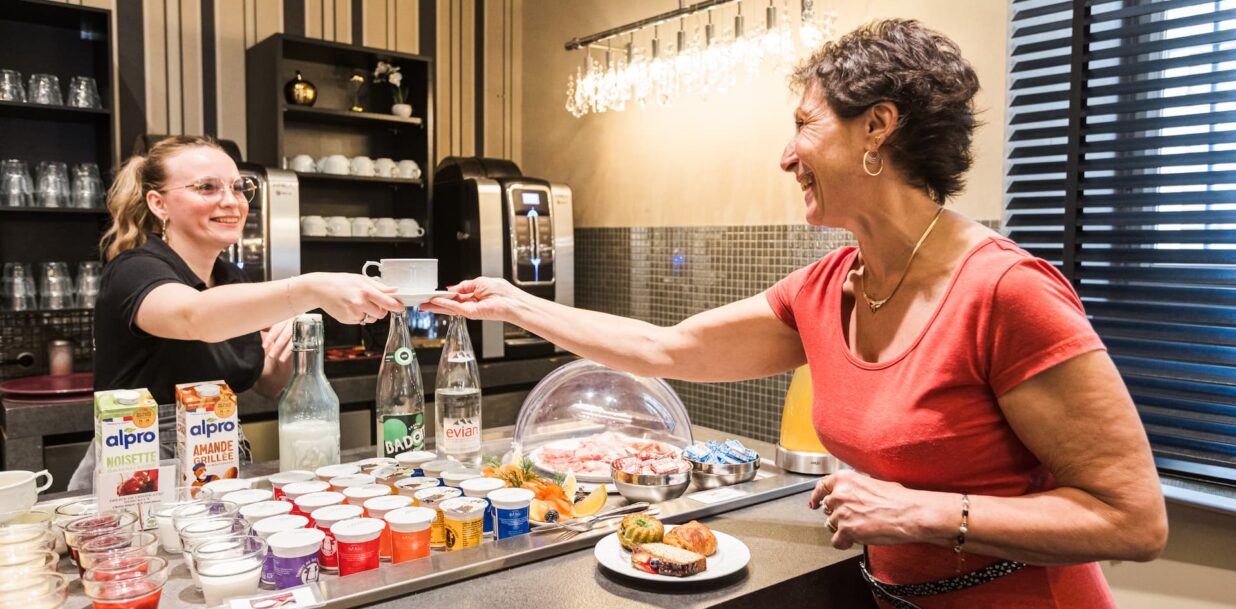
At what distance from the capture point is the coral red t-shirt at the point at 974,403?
122 centimetres

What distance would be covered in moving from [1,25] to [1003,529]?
4775mm

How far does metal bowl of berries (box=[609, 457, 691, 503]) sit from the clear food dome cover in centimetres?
23

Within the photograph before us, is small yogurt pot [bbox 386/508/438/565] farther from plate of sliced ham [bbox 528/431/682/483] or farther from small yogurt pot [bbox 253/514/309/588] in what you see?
plate of sliced ham [bbox 528/431/682/483]

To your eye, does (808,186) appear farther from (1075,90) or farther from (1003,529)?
(1075,90)

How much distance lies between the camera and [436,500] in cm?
151

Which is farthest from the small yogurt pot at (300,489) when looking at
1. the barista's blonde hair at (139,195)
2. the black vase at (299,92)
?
the black vase at (299,92)

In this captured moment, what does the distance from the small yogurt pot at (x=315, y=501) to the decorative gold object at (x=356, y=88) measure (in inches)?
153

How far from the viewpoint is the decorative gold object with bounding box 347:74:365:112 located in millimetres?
4909

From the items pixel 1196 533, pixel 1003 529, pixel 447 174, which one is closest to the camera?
pixel 1003 529

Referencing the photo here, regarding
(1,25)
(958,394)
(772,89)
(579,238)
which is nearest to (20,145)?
(1,25)

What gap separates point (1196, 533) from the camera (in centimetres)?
270

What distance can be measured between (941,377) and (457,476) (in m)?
0.95

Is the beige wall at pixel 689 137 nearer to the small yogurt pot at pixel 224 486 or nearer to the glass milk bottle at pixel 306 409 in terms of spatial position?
the glass milk bottle at pixel 306 409

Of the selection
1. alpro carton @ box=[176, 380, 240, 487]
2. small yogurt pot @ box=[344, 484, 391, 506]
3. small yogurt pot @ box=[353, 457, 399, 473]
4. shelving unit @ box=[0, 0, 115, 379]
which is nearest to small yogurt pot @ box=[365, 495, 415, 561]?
small yogurt pot @ box=[344, 484, 391, 506]
